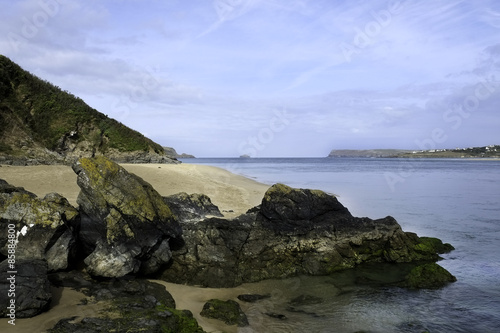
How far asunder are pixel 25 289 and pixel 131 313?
208 centimetres

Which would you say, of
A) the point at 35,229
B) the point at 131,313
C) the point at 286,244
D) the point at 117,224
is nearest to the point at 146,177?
the point at 286,244

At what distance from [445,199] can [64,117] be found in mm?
38982

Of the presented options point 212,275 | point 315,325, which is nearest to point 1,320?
point 212,275

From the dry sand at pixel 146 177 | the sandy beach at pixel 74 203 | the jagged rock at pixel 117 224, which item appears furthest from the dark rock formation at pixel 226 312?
the dry sand at pixel 146 177

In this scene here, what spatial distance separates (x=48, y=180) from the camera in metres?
18.8

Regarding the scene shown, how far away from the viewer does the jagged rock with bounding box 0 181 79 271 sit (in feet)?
28.6

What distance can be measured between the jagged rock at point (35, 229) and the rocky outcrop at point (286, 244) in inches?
114

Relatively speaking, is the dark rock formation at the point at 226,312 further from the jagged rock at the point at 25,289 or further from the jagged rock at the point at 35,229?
the jagged rock at the point at 35,229

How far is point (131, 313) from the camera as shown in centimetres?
671

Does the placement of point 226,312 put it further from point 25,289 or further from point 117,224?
point 25,289

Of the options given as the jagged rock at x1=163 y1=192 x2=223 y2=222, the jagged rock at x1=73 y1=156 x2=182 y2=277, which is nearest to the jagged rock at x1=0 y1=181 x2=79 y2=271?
the jagged rock at x1=73 y1=156 x2=182 y2=277

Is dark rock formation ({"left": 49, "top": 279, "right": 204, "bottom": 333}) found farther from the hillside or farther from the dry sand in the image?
the hillside

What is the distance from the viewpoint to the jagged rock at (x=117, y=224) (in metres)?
Answer: 9.15

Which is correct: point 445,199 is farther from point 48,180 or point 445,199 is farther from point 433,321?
point 48,180
